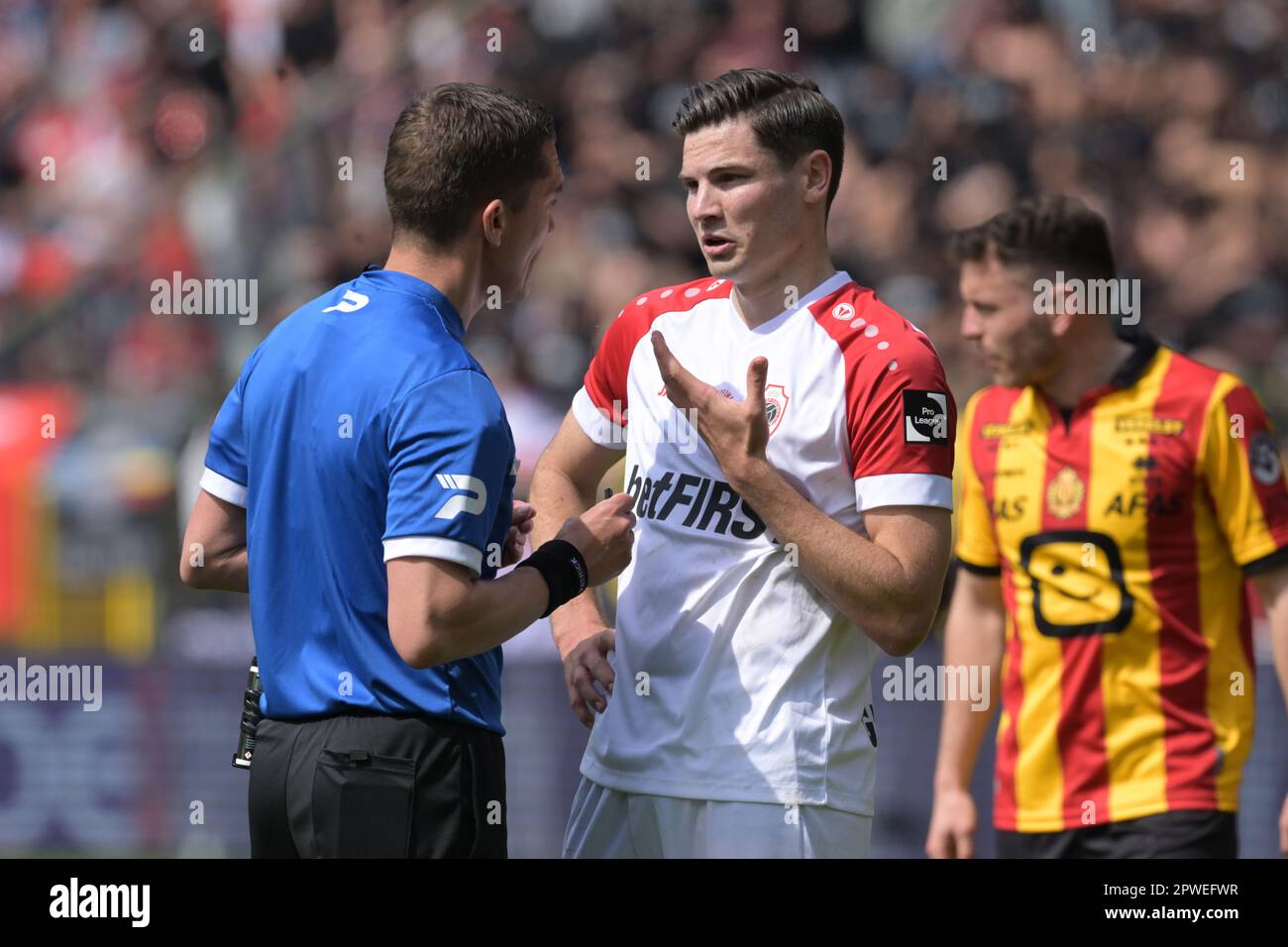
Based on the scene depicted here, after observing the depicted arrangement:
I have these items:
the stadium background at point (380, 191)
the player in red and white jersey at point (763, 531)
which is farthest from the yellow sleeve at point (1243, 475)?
the stadium background at point (380, 191)

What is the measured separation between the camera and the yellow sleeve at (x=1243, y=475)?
15.1 feet

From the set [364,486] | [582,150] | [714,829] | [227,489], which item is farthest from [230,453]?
[582,150]

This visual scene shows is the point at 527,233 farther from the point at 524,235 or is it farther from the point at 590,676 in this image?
the point at 590,676

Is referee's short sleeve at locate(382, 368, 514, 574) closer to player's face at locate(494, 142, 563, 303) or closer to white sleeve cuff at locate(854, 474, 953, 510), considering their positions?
player's face at locate(494, 142, 563, 303)

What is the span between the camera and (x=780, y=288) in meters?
3.61

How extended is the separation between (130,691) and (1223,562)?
4.70 meters

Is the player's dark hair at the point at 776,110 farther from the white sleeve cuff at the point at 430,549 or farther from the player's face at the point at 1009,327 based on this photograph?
the player's face at the point at 1009,327

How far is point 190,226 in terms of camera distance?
9.43 metres

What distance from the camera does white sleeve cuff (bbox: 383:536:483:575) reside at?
290 centimetres

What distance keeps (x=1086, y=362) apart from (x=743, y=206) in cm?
189

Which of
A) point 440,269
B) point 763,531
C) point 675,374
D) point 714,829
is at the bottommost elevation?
point 714,829

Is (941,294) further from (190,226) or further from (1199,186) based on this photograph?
(190,226)

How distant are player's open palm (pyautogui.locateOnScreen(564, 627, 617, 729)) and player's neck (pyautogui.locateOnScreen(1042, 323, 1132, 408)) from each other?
6.89 feet

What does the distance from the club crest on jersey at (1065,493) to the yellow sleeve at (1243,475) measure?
1.16 feet
